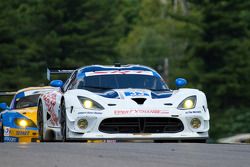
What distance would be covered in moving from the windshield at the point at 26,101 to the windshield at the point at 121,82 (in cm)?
491

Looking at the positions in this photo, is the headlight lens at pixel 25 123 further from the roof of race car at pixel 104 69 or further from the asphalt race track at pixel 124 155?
the asphalt race track at pixel 124 155

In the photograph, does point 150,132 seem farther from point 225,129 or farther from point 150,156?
point 225,129

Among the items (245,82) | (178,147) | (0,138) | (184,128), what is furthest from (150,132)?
→ (245,82)

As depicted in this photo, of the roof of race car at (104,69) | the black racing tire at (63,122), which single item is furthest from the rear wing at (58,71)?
the black racing tire at (63,122)

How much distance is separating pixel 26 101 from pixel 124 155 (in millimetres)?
10418

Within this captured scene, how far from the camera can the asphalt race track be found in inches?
408

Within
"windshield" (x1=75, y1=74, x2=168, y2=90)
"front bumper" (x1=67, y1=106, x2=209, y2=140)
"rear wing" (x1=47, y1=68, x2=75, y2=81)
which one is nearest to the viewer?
"front bumper" (x1=67, y1=106, x2=209, y2=140)

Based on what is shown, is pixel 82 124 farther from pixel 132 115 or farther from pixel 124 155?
pixel 124 155

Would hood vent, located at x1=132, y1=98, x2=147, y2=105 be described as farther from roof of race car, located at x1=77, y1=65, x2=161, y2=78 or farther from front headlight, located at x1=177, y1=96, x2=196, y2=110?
roof of race car, located at x1=77, y1=65, x2=161, y2=78

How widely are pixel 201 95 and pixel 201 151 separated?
3785 millimetres

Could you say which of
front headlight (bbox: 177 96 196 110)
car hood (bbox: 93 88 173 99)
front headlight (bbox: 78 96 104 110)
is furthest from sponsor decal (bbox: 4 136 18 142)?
front headlight (bbox: 177 96 196 110)

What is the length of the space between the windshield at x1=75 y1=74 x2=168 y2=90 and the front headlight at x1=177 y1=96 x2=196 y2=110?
1.19 meters

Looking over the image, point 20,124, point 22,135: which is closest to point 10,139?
point 22,135

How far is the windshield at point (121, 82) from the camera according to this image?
16500 millimetres
